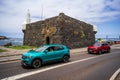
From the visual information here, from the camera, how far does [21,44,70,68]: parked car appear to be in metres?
10.1

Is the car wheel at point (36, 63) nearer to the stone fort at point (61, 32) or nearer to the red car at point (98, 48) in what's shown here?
the red car at point (98, 48)

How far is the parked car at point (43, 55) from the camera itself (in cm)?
1014

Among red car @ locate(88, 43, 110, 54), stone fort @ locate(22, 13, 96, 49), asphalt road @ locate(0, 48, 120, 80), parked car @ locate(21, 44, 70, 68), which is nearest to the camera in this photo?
asphalt road @ locate(0, 48, 120, 80)

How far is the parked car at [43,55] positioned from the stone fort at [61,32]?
40.3 feet

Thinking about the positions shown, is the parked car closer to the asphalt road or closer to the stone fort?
the asphalt road

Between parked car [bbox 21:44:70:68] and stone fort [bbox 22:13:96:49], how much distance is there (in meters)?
12.3

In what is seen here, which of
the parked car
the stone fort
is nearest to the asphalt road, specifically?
the parked car

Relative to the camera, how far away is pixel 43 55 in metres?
10.7

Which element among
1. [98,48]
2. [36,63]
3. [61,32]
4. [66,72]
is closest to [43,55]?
[36,63]

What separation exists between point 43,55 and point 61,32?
1444cm

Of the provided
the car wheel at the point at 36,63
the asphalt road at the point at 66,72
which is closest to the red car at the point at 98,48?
the asphalt road at the point at 66,72

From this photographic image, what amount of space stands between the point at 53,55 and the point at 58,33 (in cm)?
1371

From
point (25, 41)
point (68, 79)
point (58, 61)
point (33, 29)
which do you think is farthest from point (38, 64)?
point (25, 41)

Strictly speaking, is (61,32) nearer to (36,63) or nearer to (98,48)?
(98,48)
